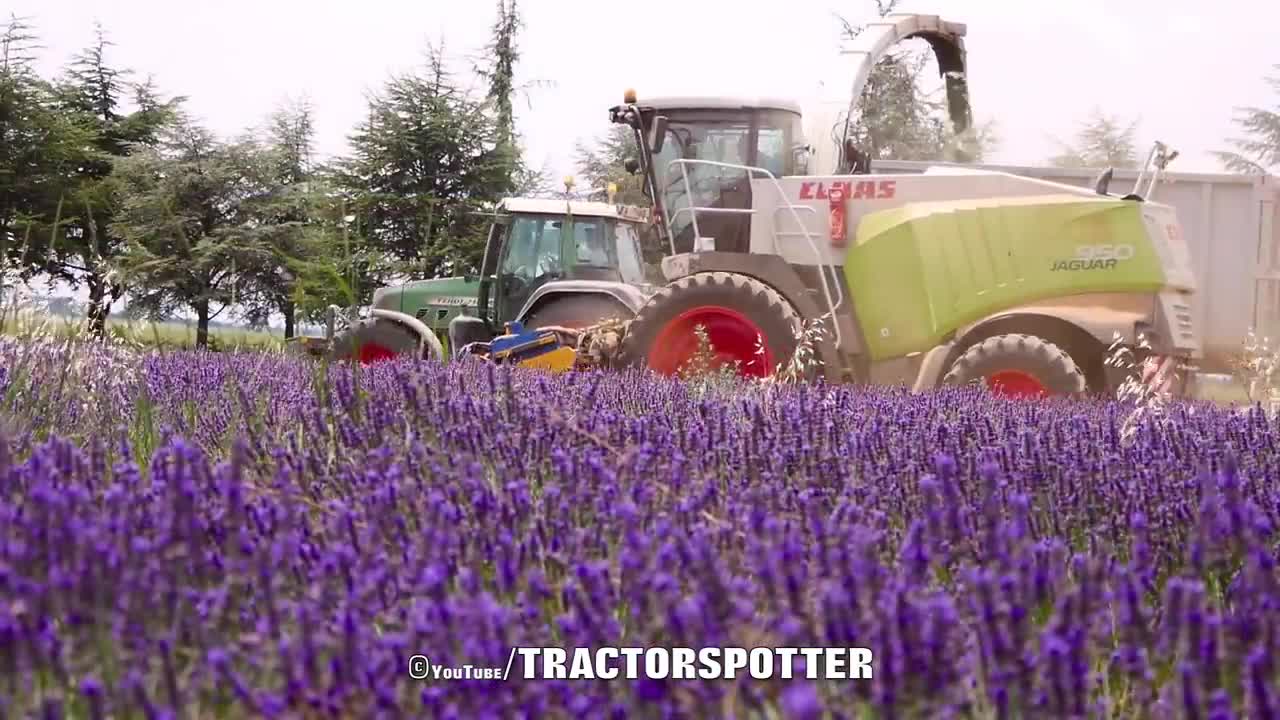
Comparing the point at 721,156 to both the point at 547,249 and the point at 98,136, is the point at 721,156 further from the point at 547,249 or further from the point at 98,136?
the point at 98,136

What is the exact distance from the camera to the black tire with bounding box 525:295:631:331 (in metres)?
9.68

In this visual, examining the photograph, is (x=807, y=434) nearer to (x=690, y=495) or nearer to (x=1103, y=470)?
(x=1103, y=470)

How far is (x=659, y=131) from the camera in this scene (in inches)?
353

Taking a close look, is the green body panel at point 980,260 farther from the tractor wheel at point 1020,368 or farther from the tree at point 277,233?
the tree at point 277,233

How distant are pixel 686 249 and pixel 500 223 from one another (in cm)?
259

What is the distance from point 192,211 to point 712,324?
19.8 m

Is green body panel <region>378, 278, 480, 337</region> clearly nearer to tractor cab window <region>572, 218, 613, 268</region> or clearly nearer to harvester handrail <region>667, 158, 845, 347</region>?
tractor cab window <region>572, 218, 613, 268</region>

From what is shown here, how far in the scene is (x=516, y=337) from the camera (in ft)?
29.6

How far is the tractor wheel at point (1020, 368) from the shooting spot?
7125 mm

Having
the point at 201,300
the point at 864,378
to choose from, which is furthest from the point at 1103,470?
the point at 201,300

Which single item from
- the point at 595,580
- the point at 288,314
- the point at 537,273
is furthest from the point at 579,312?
the point at 288,314

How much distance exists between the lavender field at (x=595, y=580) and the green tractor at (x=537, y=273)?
6.68 meters

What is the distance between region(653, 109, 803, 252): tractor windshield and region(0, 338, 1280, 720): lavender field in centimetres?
590

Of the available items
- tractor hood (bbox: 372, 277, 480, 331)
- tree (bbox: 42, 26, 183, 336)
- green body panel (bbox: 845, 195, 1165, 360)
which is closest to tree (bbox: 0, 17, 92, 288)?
tree (bbox: 42, 26, 183, 336)
